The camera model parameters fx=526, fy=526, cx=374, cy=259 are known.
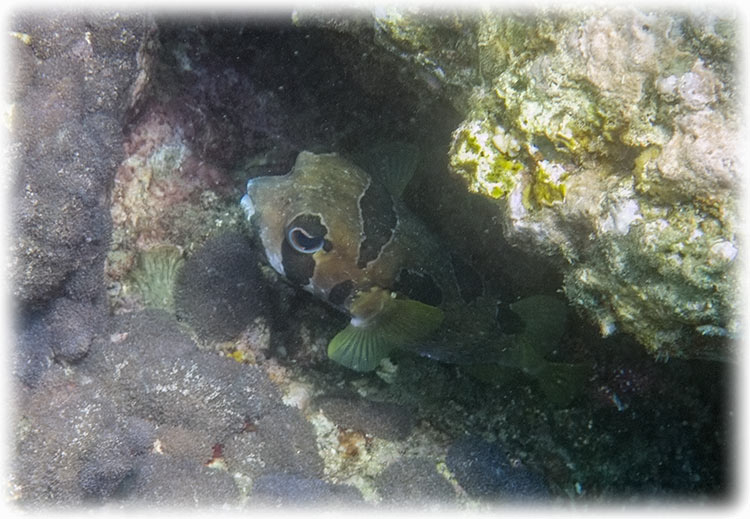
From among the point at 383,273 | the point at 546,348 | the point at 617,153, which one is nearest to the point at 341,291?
the point at 383,273

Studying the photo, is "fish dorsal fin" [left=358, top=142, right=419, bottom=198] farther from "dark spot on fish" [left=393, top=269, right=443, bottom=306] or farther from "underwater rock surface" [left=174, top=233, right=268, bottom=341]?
"underwater rock surface" [left=174, top=233, right=268, bottom=341]

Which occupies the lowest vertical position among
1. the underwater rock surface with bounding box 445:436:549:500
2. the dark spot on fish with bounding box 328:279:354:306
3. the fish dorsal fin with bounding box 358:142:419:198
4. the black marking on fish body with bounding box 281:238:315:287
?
the underwater rock surface with bounding box 445:436:549:500

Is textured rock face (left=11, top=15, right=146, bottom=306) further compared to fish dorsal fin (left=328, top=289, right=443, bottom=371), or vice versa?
fish dorsal fin (left=328, top=289, right=443, bottom=371)

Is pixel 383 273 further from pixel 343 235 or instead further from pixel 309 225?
pixel 309 225

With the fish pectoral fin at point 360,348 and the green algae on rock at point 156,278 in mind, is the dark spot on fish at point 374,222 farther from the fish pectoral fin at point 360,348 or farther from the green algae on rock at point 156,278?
the green algae on rock at point 156,278

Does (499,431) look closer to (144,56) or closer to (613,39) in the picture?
(613,39)

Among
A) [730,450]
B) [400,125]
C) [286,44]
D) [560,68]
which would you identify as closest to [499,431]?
[730,450]

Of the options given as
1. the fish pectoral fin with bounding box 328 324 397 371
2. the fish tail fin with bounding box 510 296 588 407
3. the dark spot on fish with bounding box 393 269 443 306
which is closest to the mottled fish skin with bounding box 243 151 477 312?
the dark spot on fish with bounding box 393 269 443 306
